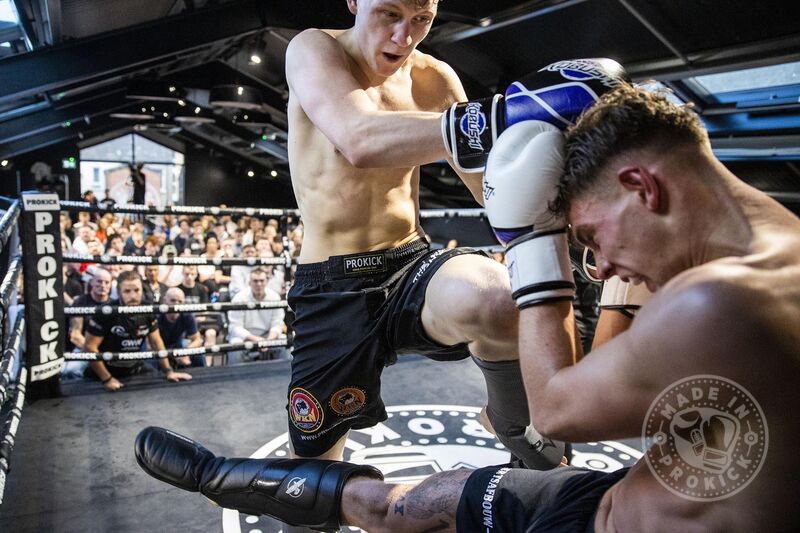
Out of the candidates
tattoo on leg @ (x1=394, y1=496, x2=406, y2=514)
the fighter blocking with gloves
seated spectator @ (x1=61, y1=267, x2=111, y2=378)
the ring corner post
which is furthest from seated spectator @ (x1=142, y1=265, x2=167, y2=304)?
tattoo on leg @ (x1=394, y1=496, x2=406, y2=514)

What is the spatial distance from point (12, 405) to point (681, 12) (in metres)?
4.48

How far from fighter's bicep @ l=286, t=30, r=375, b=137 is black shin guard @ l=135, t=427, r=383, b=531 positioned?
0.82 m

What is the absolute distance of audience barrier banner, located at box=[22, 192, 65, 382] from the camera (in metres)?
2.86

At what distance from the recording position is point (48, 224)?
2.96 meters

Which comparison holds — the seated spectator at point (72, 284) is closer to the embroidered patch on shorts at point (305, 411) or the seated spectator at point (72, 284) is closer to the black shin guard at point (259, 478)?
the black shin guard at point (259, 478)

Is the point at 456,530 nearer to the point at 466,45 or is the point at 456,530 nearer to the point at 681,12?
the point at 681,12

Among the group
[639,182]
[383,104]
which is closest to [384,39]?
[383,104]

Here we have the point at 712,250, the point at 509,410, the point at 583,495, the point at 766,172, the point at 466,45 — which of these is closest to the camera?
the point at 712,250

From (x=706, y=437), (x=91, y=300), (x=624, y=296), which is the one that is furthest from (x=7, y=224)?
(x=706, y=437)

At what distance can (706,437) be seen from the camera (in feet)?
2.80

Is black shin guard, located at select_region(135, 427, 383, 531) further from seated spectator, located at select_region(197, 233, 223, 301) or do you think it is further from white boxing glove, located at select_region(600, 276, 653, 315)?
seated spectator, located at select_region(197, 233, 223, 301)

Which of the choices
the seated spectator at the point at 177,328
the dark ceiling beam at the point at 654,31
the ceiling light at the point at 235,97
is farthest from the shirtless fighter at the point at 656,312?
the ceiling light at the point at 235,97

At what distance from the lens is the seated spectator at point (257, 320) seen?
4180mm

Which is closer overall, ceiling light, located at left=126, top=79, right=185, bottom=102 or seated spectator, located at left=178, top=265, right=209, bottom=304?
seated spectator, located at left=178, top=265, right=209, bottom=304
